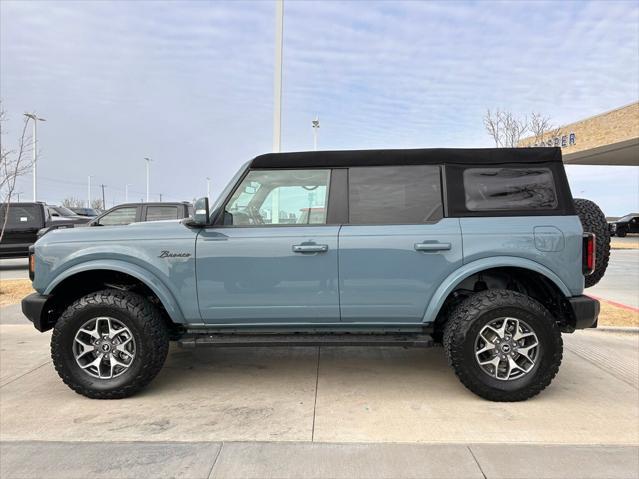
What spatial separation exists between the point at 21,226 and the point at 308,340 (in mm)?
12161

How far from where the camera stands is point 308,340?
3.80 m

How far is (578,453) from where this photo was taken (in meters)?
2.91

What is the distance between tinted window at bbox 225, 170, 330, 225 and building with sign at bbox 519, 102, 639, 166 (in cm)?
2022

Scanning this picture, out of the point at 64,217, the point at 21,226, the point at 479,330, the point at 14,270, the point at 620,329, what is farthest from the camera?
the point at 64,217

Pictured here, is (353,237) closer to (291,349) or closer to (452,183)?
(452,183)

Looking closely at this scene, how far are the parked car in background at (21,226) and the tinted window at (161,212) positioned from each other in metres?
4.19

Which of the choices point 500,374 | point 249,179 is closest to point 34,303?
point 249,179

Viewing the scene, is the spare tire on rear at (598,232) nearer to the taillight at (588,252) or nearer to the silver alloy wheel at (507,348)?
the taillight at (588,252)

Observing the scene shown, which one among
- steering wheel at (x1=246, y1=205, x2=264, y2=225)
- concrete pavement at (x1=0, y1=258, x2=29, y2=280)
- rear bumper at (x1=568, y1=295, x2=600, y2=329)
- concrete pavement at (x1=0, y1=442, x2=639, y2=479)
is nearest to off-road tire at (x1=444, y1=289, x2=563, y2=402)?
rear bumper at (x1=568, y1=295, x2=600, y2=329)

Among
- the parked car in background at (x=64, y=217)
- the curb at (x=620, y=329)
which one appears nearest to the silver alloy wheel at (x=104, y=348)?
the curb at (x=620, y=329)

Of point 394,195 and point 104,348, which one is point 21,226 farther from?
point 394,195

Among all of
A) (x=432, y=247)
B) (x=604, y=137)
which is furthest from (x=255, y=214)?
(x=604, y=137)

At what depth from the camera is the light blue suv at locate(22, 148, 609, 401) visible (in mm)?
3664

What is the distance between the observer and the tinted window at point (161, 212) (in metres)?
10.2
